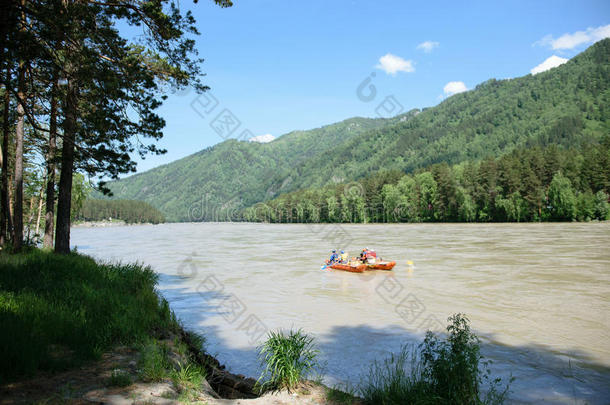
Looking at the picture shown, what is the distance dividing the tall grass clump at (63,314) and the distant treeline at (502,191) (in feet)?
252

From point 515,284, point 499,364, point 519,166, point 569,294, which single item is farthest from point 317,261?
point 519,166

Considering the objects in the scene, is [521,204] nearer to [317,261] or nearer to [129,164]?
[317,261]

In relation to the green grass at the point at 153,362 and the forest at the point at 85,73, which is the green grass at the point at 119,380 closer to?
the green grass at the point at 153,362

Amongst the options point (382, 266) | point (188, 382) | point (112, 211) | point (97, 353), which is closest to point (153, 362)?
point (188, 382)

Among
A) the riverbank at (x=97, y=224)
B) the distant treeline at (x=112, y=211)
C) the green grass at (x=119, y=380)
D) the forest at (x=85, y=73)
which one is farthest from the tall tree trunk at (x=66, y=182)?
the distant treeline at (x=112, y=211)

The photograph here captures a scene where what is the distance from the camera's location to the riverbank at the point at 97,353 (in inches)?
191

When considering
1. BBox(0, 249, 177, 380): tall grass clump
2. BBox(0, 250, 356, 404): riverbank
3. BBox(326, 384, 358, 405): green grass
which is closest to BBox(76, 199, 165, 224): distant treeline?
BBox(0, 249, 177, 380): tall grass clump

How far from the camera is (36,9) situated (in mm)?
7387

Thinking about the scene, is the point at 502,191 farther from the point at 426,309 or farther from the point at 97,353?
the point at 97,353

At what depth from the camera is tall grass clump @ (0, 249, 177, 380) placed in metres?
5.25

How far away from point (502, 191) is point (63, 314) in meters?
85.8

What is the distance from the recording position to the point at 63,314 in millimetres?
6738

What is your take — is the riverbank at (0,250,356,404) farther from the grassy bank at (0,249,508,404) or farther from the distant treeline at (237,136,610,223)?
the distant treeline at (237,136,610,223)

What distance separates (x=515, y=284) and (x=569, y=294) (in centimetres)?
260
